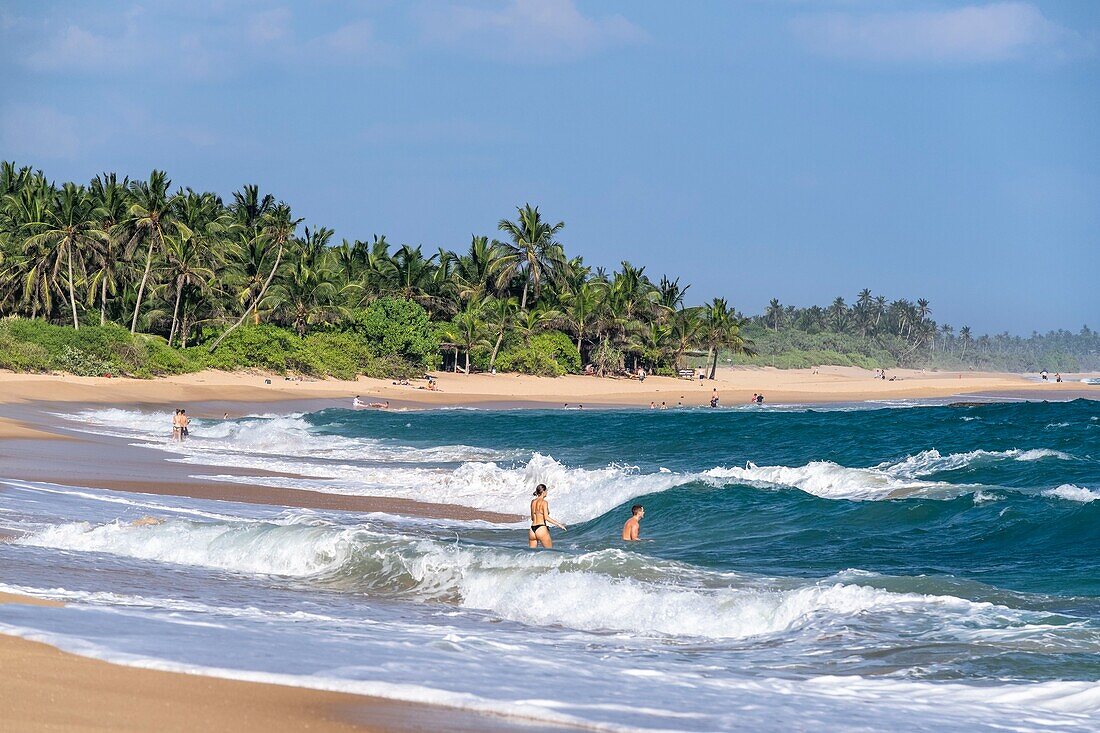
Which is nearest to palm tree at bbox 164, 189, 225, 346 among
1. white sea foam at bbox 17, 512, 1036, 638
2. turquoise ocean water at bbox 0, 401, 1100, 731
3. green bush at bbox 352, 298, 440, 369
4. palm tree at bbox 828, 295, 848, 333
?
green bush at bbox 352, 298, 440, 369

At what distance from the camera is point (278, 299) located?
66812mm

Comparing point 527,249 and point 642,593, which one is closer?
point 642,593

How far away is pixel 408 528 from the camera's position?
659 inches

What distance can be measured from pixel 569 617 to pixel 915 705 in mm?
4135

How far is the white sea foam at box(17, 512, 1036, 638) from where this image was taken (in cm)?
1064

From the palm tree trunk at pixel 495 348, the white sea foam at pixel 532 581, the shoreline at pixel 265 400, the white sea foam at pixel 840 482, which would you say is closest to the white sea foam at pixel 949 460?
the white sea foam at pixel 840 482

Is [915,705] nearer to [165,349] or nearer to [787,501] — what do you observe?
[787,501]

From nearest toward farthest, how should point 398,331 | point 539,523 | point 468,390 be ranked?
point 539,523 → point 468,390 → point 398,331

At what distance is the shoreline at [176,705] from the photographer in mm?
5707

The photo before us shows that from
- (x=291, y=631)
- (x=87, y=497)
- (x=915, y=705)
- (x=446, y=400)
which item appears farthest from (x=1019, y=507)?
(x=446, y=400)

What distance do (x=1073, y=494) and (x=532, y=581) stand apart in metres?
11.5

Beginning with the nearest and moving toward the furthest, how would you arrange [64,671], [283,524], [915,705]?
[64,671] → [915,705] → [283,524]

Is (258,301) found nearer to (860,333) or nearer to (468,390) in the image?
(468,390)

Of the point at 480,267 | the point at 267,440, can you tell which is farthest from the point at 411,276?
the point at 267,440
